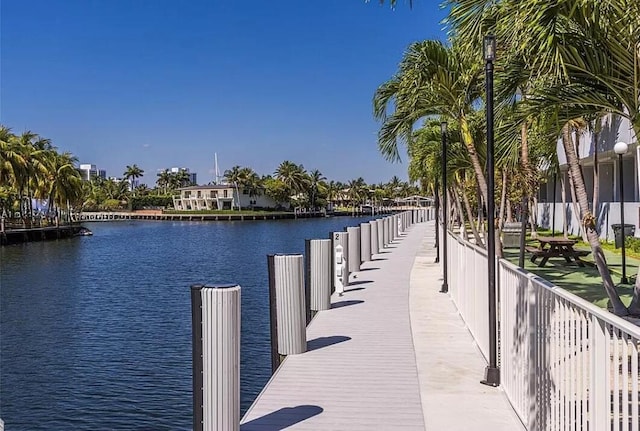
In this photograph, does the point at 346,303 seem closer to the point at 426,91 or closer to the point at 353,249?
the point at 426,91

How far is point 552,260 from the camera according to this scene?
66.6ft

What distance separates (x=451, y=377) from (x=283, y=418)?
2.15 m

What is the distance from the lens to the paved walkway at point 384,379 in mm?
5738

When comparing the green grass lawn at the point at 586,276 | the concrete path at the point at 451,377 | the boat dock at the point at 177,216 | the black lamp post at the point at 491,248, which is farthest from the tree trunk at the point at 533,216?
the boat dock at the point at 177,216

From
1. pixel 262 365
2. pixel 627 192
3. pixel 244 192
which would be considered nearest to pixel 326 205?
pixel 244 192

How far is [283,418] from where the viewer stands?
580cm

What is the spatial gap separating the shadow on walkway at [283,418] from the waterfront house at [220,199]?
131722 mm

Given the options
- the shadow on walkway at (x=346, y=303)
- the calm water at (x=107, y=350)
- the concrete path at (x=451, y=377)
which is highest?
the concrete path at (x=451, y=377)

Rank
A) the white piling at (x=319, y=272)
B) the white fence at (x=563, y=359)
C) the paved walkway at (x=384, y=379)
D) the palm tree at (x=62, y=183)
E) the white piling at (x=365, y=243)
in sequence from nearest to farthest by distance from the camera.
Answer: the white fence at (x=563, y=359) → the paved walkway at (x=384, y=379) → the white piling at (x=319, y=272) → the white piling at (x=365, y=243) → the palm tree at (x=62, y=183)

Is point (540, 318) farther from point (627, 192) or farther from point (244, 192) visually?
point (244, 192)

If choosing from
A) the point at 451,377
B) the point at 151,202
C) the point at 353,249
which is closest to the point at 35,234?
the point at 353,249

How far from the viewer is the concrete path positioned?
18.6 ft

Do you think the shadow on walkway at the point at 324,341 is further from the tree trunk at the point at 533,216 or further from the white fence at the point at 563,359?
the tree trunk at the point at 533,216

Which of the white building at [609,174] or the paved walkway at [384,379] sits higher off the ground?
the white building at [609,174]
